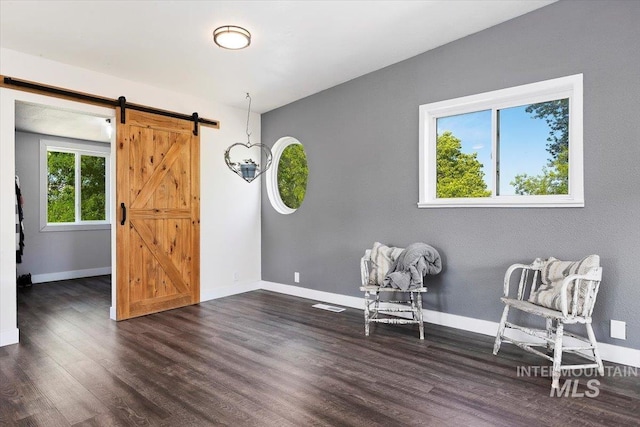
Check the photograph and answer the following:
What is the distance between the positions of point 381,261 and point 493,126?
1.64 m

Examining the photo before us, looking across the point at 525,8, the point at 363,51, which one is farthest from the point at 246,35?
the point at 525,8

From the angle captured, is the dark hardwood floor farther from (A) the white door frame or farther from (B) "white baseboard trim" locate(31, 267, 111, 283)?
(B) "white baseboard trim" locate(31, 267, 111, 283)

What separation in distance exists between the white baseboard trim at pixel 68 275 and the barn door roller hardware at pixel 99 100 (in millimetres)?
3701

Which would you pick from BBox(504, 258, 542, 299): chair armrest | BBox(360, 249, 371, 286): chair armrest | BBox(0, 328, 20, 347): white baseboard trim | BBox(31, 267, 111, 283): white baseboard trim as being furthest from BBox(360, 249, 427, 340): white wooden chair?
BBox(31, 267, 111, 283): white baseboard trim

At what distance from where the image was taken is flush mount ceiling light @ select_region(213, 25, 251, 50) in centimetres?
302

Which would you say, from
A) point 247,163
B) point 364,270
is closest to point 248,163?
point 247,163

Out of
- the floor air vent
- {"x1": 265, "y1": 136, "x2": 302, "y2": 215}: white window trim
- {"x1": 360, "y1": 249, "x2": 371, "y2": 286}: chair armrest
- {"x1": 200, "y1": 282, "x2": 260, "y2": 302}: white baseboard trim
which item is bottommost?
the floor air vent

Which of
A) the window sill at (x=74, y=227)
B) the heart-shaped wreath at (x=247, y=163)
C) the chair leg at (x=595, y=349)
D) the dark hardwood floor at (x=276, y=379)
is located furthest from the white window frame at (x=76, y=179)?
the chair leg at (x=595, y=349)

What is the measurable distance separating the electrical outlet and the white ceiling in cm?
252

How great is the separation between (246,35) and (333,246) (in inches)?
99.4

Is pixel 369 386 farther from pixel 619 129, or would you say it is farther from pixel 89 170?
pixel 89 170

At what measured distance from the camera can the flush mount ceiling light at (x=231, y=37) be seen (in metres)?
3.02

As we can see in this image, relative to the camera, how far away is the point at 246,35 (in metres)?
3.11

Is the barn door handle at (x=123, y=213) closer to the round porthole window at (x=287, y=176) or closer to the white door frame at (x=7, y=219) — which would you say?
the white door frame at (x=7, y=219)
